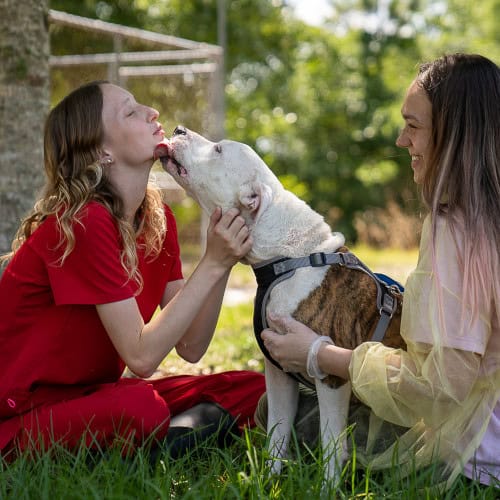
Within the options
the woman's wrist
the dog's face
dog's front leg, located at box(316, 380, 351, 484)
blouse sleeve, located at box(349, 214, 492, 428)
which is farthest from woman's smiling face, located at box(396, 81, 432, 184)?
dog's front leg, located at box(316, 380, 351, 484)

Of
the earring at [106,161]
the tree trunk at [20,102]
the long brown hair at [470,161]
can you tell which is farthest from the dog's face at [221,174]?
the tree trunk at [20,102]

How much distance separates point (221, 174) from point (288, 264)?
0.48 m

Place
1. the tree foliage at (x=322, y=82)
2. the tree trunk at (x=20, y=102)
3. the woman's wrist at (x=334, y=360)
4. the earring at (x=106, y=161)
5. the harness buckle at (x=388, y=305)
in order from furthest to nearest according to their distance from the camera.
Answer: the tree foliage at (x=322, y=82) → the tree trunk at (x=20, y=102) → the earring at (x=106, y=161) → the harness buckle at (x=388, y=305) → the woman's wrist at (x=334, y=360)

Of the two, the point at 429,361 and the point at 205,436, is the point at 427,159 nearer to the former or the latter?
the point at 429,361

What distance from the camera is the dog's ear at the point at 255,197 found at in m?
3.17

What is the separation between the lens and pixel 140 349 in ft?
10.3

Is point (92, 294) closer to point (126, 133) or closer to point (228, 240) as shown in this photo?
point (228, 240)

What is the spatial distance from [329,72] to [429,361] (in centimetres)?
1946

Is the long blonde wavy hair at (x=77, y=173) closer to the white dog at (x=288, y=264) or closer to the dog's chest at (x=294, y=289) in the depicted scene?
the white dog at (x=288, y=264)

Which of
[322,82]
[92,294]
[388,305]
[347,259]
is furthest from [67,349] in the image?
[322,82]

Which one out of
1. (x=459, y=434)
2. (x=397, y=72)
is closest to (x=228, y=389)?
A: (x=459, y=434)

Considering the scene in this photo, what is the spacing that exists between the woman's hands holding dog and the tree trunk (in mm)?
1799

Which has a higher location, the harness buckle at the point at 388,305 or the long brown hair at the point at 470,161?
the long brown hair at the point at 470,161

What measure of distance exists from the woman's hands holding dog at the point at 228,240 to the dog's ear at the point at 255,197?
56 mm
